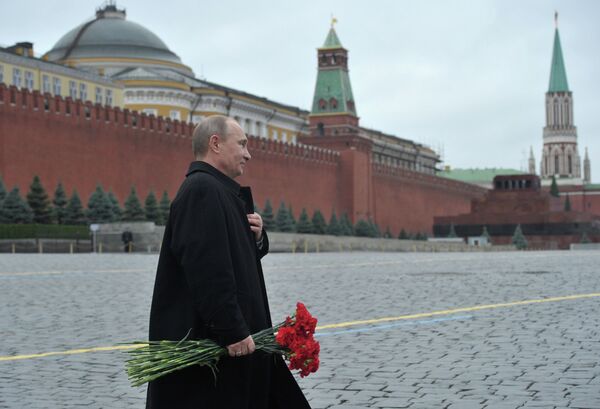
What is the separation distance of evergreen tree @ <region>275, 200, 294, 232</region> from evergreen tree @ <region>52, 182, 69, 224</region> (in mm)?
11924

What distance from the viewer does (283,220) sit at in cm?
4278

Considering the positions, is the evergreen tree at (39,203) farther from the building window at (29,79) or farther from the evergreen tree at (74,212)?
the building window at (29,79)

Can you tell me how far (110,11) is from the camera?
59406mm

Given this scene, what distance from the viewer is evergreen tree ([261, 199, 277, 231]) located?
40.2m

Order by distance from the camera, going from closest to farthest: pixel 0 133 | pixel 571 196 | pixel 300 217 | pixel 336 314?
pixel 336 314 < pixel 0 133 < pixel 300 217 < pixel 571 196

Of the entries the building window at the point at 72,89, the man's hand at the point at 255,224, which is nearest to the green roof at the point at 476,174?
the building window at the point at 72,89

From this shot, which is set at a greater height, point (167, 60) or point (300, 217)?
point (167, 60)

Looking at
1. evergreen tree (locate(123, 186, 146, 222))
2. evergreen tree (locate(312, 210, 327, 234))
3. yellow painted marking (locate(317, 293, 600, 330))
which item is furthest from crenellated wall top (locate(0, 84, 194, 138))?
yellow painted marking (locate(317, 293, 600, 330))

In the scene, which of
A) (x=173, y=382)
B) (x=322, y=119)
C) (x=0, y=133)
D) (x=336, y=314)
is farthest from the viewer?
(x=322, y=119)

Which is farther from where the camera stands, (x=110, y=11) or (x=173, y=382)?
(x=110, y=11)

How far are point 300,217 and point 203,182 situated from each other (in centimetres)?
4128

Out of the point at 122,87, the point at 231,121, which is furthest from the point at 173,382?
the point at 122,87

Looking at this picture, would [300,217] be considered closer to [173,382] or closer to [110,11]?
[110,11]

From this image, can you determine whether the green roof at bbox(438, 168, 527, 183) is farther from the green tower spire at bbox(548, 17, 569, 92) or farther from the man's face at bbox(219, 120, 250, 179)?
the man's face at bbox(219, 120, 250, 179)
